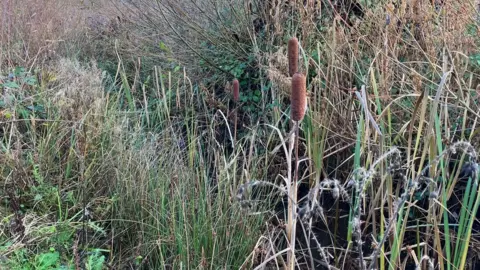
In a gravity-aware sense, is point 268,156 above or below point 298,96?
below

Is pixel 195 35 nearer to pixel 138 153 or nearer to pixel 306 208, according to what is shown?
pixel 138 153

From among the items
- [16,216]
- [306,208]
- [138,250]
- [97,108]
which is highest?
[306,208]

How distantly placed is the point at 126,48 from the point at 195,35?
3.16 feet

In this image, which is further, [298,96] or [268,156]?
[268,156]

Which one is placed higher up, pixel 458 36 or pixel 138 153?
pixel 458 36

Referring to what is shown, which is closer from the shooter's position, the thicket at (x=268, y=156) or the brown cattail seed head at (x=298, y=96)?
the brown cattail seed head at (x=298, y=96)

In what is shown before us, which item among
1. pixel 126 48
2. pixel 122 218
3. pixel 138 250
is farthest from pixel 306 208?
pixel 126 48

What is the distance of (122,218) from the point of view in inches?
101

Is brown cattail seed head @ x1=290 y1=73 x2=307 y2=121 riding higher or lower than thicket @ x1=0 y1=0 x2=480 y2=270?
higher

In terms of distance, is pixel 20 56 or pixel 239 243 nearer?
pixel 239 243

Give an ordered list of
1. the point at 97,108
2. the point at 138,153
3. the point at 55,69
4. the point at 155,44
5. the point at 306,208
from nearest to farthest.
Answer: the point at 306,208, the point at 138,153, the point at 97,108, the point at 55,69, the point at 155,44

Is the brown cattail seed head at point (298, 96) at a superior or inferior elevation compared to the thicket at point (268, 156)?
superior

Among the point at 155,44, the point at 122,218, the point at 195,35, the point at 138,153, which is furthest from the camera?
the point at 155,44

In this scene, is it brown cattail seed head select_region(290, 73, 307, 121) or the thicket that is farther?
the thicket
